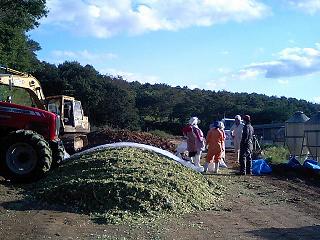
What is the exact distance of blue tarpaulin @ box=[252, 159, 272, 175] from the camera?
51.4 ft

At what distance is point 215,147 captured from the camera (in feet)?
49.6

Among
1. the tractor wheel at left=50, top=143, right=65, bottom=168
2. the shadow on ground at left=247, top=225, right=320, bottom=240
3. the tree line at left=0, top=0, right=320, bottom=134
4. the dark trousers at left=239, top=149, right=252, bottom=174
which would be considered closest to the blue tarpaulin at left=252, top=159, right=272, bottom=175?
the dark trousers at left=239, top=149, right=252, bottom=174

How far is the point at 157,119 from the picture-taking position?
62562 millimetres

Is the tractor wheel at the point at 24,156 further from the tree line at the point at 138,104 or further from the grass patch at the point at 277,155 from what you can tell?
the tree line at the point at 138,104

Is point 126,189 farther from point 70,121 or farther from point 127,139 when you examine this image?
point 127,139

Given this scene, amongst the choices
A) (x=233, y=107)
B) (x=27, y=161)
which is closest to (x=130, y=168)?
(x=27, y=161)

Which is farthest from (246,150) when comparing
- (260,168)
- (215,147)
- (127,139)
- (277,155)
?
(127,139)

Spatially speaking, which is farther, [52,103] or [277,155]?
[52,103]

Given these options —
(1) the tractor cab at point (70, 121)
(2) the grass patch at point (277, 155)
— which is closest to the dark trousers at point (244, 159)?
(2) the grass patch at point (277, 155)

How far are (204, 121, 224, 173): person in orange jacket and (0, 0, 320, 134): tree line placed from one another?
21557 mm

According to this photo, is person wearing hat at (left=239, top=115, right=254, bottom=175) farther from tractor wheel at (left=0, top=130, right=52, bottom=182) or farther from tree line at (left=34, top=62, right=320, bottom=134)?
tree line at (left=34, top=62, right=320, bottom=134)

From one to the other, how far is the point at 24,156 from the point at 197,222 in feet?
18.0

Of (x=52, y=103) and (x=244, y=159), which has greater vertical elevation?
(x=52, y=103)

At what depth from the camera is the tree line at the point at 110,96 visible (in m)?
35.6
